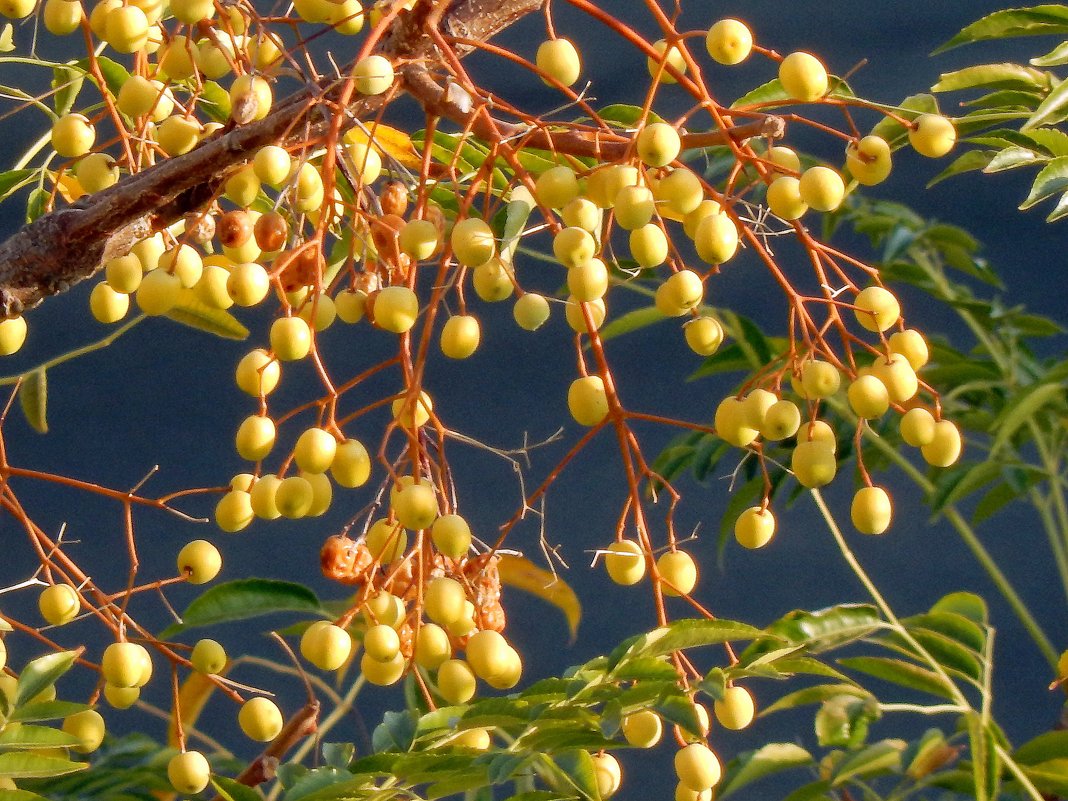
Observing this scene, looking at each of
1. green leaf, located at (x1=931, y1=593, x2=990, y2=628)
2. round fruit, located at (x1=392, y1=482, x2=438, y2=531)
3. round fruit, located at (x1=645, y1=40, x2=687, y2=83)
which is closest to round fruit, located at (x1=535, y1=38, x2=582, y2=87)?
round fruit, located at (x1=645, y1=40, x2=687, y2=83)

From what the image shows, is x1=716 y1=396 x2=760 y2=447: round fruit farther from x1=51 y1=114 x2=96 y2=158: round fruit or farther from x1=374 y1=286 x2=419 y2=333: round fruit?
x1=51 y1=114 x2=96 y2=158: round fruit

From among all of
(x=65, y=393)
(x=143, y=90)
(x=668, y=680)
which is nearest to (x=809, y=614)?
(x=668, y=680)

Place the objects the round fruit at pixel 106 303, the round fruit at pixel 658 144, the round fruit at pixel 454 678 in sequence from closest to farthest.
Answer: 1. the round fruit at pixel 658 144
2. the round fruit at pixel 454 678
3. the round fruit at pixel 106 303

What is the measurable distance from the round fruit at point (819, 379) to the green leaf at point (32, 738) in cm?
38

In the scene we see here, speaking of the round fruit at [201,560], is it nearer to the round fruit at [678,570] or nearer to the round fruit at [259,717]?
the round fruit at [259,717]

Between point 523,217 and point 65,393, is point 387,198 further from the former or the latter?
point 65,393

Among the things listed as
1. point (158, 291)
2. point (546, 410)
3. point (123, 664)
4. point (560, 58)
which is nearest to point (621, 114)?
point (560, 58)

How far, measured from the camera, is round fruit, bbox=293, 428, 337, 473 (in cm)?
62

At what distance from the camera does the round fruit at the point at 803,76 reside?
0.63 meters

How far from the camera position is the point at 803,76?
632mm

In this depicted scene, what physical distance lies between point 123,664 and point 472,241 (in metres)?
0.29

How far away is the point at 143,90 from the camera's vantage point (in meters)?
0.72

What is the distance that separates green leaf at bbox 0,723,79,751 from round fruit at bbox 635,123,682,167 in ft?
1.22

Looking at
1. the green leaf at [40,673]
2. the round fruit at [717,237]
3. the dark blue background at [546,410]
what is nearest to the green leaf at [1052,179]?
the round fruit at [717,237]
